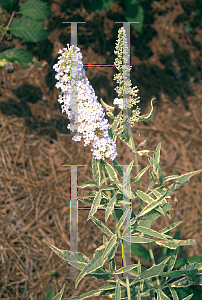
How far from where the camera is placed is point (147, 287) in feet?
3.44

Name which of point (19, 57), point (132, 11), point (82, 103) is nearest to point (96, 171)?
point (82, 103)

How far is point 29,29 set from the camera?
4.04 feet

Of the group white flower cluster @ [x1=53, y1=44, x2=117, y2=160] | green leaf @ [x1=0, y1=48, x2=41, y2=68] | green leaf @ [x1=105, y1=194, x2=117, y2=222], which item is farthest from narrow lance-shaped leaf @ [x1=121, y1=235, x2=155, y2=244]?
green leaf @ [x1=0, y1=48, x2=41, y2=68]

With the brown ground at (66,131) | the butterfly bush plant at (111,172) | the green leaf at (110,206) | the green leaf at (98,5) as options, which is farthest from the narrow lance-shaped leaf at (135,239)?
the green leaf at (98,5)

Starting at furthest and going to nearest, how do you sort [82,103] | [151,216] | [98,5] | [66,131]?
[66,131] < [98,5] < [151,216] < [82,103]

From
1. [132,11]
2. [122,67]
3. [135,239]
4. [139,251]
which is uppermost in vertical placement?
[132,11]

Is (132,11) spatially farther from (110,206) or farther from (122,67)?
(110,206)

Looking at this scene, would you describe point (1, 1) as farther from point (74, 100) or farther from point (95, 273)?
point (95, 273)

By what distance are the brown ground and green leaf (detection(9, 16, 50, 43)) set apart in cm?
20

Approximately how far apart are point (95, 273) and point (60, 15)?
4.02 feet

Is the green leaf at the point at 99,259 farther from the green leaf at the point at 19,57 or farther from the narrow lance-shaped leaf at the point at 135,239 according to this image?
the green leaf at the point at 19,57

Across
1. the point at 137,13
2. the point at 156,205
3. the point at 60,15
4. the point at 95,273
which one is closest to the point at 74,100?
the point at 156,205

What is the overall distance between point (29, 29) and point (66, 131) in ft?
1.62

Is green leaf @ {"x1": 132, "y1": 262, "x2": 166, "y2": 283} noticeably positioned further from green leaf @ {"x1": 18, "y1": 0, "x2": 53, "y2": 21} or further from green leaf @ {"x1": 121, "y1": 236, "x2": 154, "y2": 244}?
green leaf @ {"x1": 18, "y1": 0, "x2": 53, "y2": 21}
